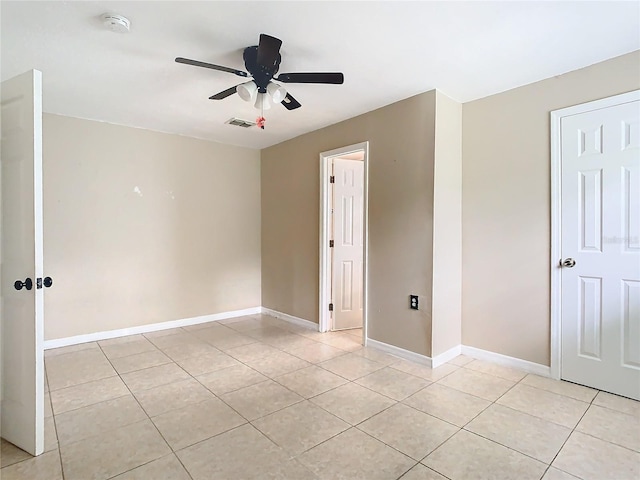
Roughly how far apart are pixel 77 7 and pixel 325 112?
7.05 ft

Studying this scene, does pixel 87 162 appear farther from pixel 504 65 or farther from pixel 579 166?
pixel 579 166

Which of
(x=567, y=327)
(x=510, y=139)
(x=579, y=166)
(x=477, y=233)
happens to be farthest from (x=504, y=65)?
(x=567, y=327)

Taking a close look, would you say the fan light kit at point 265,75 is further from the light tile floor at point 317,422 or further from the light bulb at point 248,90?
the light tile floor at point 317,422

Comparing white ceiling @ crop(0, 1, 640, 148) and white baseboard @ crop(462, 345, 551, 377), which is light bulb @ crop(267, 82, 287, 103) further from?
white baseboard @ crop(462, 345, 551, 377)

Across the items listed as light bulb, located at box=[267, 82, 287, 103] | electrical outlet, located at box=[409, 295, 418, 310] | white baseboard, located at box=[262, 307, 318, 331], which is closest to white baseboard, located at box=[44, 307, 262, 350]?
white baseboard, located at box=[262, 307, 318, 331]

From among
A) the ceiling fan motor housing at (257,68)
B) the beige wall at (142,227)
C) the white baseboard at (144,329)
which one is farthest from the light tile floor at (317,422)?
the ceiling fan motor housing at (257,68)

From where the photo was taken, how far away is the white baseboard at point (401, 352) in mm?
3061

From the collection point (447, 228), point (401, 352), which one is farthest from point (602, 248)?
point (401, 352)

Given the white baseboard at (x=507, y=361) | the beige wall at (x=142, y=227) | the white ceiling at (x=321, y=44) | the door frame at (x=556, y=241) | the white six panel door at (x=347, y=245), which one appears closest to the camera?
the white ceiling at (x=321, y=44)

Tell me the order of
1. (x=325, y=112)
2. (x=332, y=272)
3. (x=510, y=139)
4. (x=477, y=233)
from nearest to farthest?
1. (x=510, y=139)
2. (x=477, y=233)
3. (x=325, y=112)
4. (x=332, y=272)

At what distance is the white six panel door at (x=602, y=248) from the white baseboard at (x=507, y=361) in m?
0.15

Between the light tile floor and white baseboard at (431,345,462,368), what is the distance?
0.06m

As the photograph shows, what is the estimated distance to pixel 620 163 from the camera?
2.46m

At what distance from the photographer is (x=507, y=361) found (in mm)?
3025
